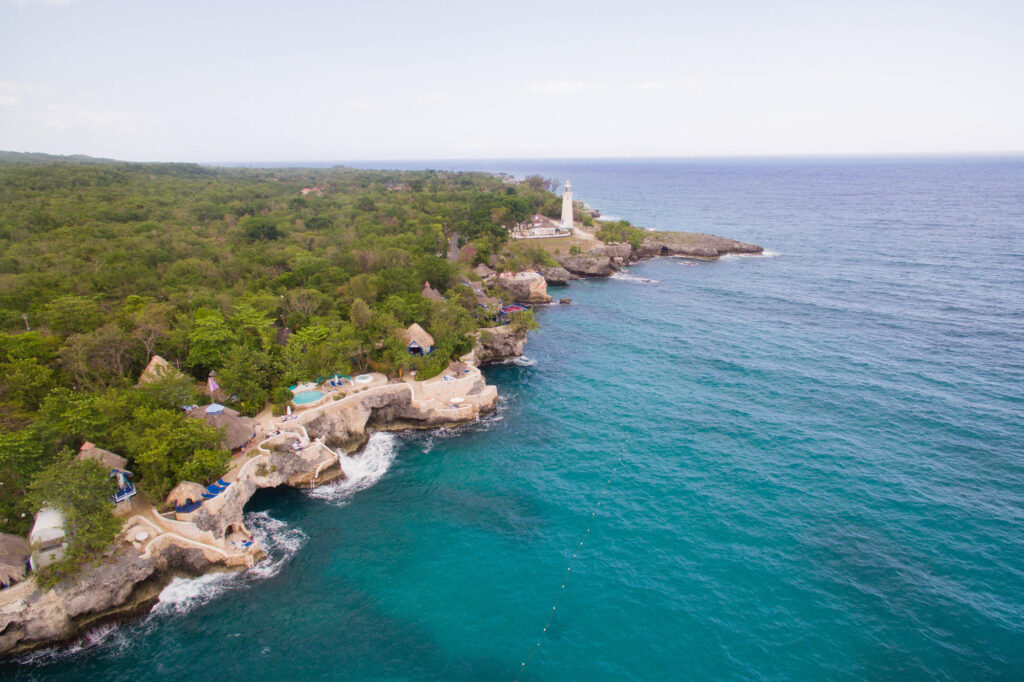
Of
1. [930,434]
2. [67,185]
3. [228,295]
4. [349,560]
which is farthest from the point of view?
[67,185]

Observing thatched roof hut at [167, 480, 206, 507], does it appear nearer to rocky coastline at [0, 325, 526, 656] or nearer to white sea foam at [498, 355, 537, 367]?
rocky coastline at [0, 325, 526, 656]

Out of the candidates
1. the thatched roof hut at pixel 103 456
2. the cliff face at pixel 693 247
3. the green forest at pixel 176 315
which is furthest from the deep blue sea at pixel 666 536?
the cliff face at pixel 693 247

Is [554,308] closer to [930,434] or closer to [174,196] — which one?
[930,434]

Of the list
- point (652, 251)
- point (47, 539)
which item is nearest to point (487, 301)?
point (47, 539)

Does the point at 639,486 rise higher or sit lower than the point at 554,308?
lower

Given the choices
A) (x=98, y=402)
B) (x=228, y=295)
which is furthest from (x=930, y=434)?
(x=228, y=295)

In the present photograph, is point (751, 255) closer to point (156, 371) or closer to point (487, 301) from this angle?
point (487, 301)

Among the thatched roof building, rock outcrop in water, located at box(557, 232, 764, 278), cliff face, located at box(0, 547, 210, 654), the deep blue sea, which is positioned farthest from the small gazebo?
rock outcrop in water, located at box(557, 232, 764, 278)

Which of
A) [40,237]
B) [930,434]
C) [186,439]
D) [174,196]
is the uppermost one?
[174,196]
